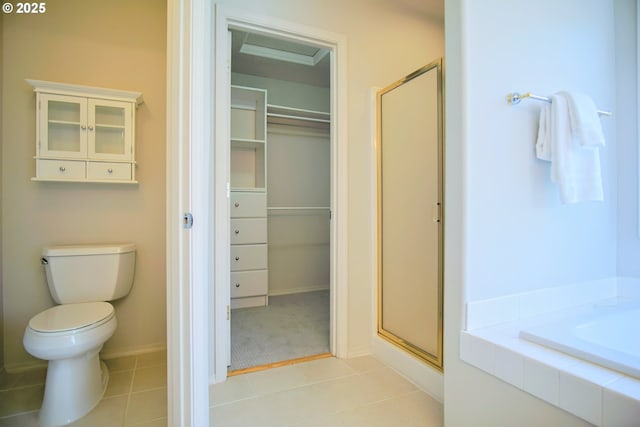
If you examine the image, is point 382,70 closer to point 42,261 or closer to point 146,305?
point 146,305

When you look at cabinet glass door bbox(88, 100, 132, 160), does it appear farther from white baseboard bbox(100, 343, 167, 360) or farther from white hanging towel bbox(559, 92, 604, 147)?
white hanging towel bbox(559, 92, 604, 147)

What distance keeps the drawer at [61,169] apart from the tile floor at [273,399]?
1139mm

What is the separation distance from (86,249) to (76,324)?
53 centimetres

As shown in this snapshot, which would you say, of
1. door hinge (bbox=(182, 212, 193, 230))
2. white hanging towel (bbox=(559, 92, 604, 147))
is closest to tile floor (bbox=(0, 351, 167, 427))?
door hinge (bbox=(182, 212, 193, 230))

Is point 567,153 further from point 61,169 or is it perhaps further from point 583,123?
point 61,169

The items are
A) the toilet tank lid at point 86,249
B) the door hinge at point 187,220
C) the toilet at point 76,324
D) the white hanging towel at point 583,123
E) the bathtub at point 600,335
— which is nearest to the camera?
the bathtub at point 600,335

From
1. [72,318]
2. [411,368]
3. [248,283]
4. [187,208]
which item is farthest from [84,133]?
[411,368]

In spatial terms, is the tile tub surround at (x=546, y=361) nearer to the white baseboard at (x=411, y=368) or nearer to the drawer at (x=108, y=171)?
the white baseboard at (x=411, y=368)

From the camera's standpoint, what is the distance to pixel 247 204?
9.98 ft

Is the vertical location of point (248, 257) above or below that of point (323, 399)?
above

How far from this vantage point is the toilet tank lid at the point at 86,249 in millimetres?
1737

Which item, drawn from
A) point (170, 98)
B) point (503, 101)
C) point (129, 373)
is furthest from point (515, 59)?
point (129, 373)

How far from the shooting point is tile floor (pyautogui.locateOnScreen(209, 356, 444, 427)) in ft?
4.64

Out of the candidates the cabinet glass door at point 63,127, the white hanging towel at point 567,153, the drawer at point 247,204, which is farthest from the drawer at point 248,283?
the white hanging towel at point 567,153
